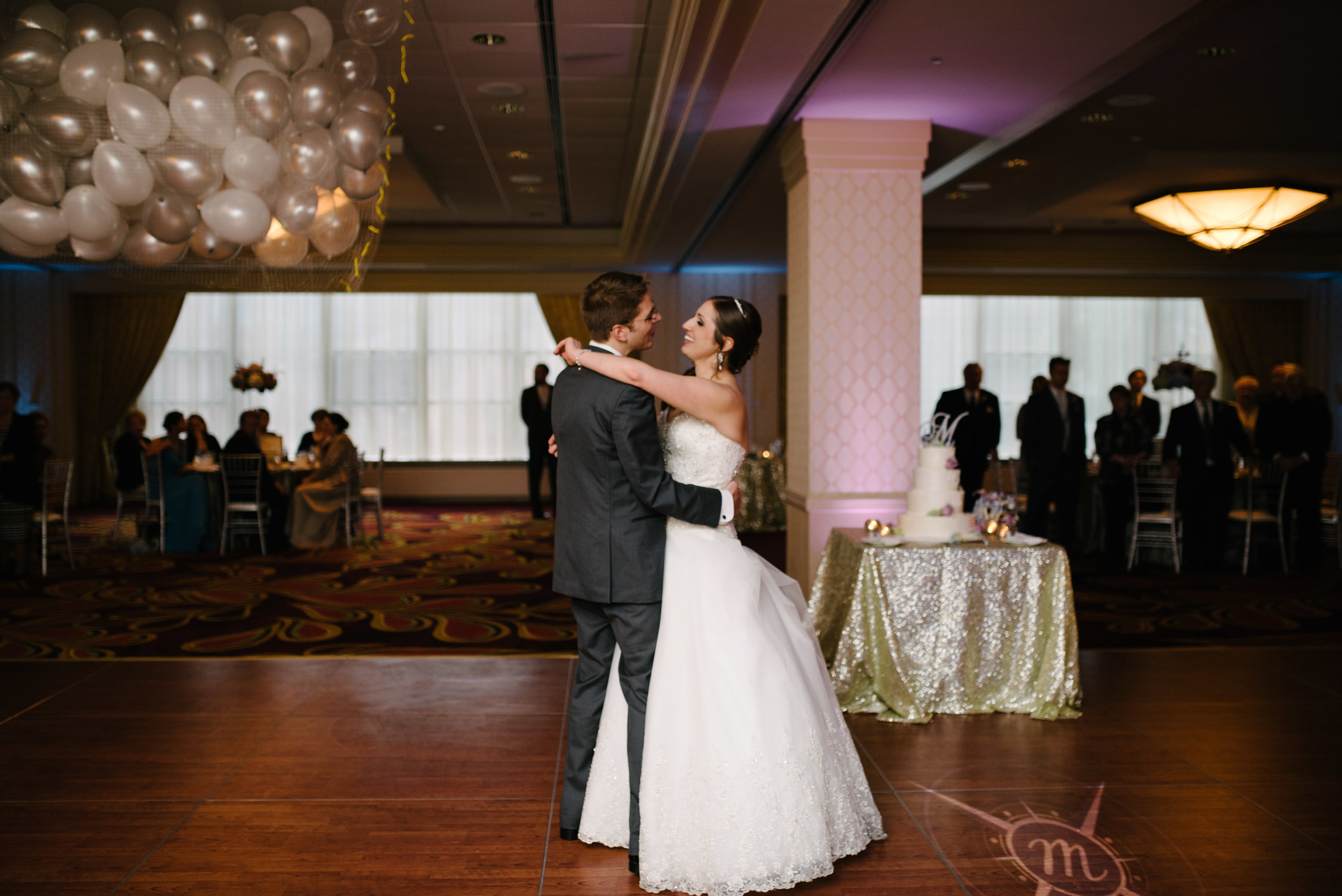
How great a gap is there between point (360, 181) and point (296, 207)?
305mm

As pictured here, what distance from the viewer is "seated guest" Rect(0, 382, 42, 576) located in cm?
733

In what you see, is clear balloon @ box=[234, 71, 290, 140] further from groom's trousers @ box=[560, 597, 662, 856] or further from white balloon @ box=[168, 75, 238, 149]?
groom's trousers @ box=[560, 597, 662, 856]

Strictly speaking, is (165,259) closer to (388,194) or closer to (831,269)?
(831,269)

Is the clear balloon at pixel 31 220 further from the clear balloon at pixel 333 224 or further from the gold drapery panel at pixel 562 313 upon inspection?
the gold drapery panel at pixel 562 313

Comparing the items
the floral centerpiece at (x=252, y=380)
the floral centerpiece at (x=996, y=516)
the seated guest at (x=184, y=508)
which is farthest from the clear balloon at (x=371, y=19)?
the floral centerpiece at (x=252, y=380)

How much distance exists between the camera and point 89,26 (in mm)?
3342

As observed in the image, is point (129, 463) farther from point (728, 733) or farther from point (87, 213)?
point (728, 733)

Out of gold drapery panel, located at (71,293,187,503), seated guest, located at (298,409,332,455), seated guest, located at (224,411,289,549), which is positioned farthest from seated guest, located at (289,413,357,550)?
gold drapery panel, located at (71,293,187,503)

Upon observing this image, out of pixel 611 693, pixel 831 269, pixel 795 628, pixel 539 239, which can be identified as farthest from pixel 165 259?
pixel 539 239

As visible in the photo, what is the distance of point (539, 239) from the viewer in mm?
12562

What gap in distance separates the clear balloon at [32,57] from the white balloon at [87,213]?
1.18ft

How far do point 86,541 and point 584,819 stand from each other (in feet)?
29.1

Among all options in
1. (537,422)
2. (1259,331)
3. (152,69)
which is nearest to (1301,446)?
(1259,331)

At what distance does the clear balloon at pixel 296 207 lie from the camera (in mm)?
3494
